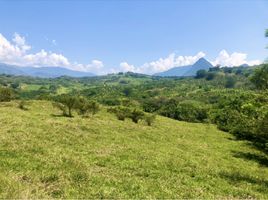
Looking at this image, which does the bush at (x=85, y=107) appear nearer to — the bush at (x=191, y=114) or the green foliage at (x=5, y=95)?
the green foliage at (x=5, y=95)

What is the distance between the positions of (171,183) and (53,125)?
21456mm

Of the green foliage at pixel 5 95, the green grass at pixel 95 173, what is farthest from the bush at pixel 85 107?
the green grass at pixel 95 173

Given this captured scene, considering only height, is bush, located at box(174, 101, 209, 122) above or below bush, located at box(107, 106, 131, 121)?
below

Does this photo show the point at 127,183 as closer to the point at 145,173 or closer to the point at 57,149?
the point at 145,173

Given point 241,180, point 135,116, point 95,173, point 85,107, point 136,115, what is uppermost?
point 95,173

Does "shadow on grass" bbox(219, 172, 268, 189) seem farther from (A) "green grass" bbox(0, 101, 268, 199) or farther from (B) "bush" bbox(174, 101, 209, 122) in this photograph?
(B) "bush" bbox(174, 101, 209, 122)

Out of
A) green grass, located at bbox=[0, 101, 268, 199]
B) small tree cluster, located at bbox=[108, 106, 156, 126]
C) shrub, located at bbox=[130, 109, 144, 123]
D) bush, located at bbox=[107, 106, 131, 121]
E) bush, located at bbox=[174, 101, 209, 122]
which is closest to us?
green grass, located at bbox=[0, 101, 268, 199]

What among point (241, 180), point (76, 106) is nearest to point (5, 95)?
point (76, 106)

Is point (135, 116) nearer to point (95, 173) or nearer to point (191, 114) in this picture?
point (95, 173)

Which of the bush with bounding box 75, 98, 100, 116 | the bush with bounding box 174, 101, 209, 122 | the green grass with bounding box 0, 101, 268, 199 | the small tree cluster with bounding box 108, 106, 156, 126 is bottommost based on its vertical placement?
the bush with bounding box 174, 101, 209, 122

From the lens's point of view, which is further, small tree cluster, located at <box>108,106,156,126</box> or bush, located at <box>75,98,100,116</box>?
small tree cluster, located at <box>108,106,156,126</box>

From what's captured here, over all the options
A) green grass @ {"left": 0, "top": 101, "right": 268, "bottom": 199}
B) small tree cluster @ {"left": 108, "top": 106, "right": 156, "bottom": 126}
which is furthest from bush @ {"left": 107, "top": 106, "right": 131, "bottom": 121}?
green grass @ {"left": 0, "top": 101, "right": 268, "bottom": 199}

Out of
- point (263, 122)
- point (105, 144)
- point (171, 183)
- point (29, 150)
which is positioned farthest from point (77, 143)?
point (263, 122)

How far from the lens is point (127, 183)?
16.4 metres
